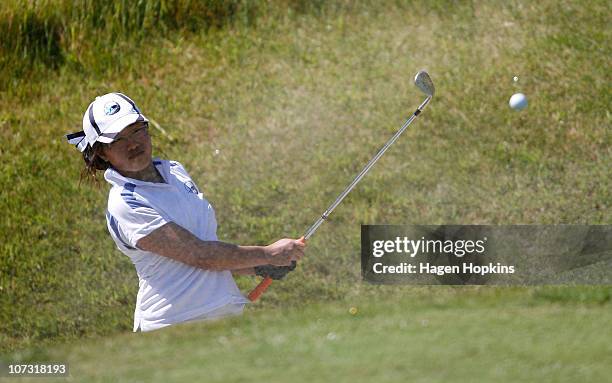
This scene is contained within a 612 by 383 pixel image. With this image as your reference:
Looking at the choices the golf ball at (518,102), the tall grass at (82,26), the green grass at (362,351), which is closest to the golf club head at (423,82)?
the green grass at (362,351)

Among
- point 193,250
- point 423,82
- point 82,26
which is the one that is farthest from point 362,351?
point 82,26

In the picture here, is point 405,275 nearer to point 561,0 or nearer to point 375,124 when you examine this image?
point 375,124

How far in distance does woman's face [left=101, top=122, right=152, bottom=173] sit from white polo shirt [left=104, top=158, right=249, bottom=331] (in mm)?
58

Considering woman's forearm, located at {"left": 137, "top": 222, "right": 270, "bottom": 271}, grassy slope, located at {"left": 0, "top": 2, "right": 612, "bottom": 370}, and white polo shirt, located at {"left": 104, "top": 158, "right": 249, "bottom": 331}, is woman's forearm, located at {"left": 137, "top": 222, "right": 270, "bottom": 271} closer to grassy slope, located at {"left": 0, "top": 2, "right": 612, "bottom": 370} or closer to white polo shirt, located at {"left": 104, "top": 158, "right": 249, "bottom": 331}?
white polo shirt, located at {"left": 104, "top": 158, "right": 249, "bottom": 331}

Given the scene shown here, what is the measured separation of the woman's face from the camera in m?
5.15

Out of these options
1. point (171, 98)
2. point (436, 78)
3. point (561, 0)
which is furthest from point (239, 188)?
point (561, 0)

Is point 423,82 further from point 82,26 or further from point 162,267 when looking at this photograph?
point 82,26

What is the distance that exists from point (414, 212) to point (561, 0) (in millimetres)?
2950

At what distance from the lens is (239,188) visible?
30.9 ft

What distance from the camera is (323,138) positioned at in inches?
384

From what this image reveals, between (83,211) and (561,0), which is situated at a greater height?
(561,0)

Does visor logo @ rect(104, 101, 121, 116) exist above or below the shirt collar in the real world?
above

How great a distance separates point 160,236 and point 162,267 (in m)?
0.21

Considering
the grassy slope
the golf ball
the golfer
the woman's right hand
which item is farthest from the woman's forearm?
the golf ball
